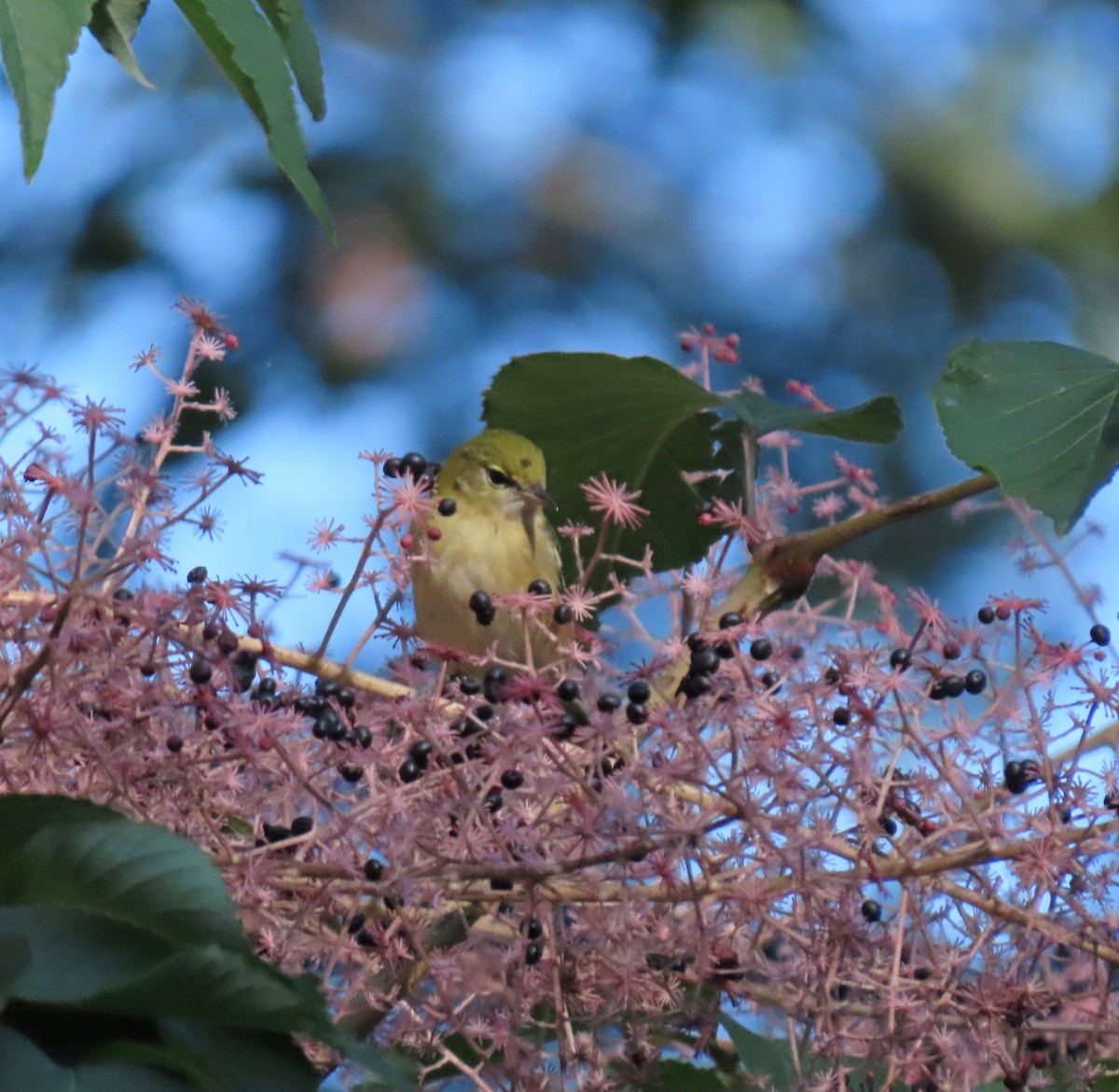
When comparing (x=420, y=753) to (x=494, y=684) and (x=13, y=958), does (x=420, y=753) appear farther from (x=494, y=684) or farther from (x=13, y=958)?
(x=13, y=958)

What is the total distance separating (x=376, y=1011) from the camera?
3.25 ft

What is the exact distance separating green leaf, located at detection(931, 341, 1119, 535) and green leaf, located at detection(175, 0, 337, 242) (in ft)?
1.77

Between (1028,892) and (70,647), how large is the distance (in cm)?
64

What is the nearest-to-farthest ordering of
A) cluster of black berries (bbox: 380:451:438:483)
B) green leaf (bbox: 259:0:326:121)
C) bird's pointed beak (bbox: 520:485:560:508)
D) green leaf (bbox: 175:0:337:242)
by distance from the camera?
green leaf (bbox: 175:0:337:242) → green leaf (bbox: 259:0:326:121) → cluster of black berries (bbox: 380:451:438:483) → bird's pointed beak (bbox: 520:485:560:508)

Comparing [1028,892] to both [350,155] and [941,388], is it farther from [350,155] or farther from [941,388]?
[350,155]

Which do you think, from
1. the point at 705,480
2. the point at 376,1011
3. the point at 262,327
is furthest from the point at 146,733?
the point at 262,327

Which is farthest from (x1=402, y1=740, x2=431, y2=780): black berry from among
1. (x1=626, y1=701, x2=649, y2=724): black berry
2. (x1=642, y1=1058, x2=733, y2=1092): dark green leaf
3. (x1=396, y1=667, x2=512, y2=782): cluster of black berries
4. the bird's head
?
the bird's head

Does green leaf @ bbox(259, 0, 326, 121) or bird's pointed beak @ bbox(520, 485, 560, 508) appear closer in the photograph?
green leaf @ bbox(259, 0, 326, 121)

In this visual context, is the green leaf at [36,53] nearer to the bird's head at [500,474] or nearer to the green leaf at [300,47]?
the green leaf at [300,47]

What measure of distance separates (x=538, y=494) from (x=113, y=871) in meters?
1.59

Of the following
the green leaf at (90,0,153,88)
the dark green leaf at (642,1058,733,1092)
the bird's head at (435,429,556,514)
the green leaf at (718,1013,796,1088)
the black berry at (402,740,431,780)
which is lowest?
the dark green leaf at (642,1058,733,1092)

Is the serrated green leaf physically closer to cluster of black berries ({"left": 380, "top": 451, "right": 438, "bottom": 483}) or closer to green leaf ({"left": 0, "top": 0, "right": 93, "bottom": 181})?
green leaf ({"left": 0, "top": 0, "right": 93, "bottom": 181})

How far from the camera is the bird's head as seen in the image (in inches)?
102

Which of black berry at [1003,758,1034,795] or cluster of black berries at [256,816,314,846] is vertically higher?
black berry at [1003,758,1034,795]
